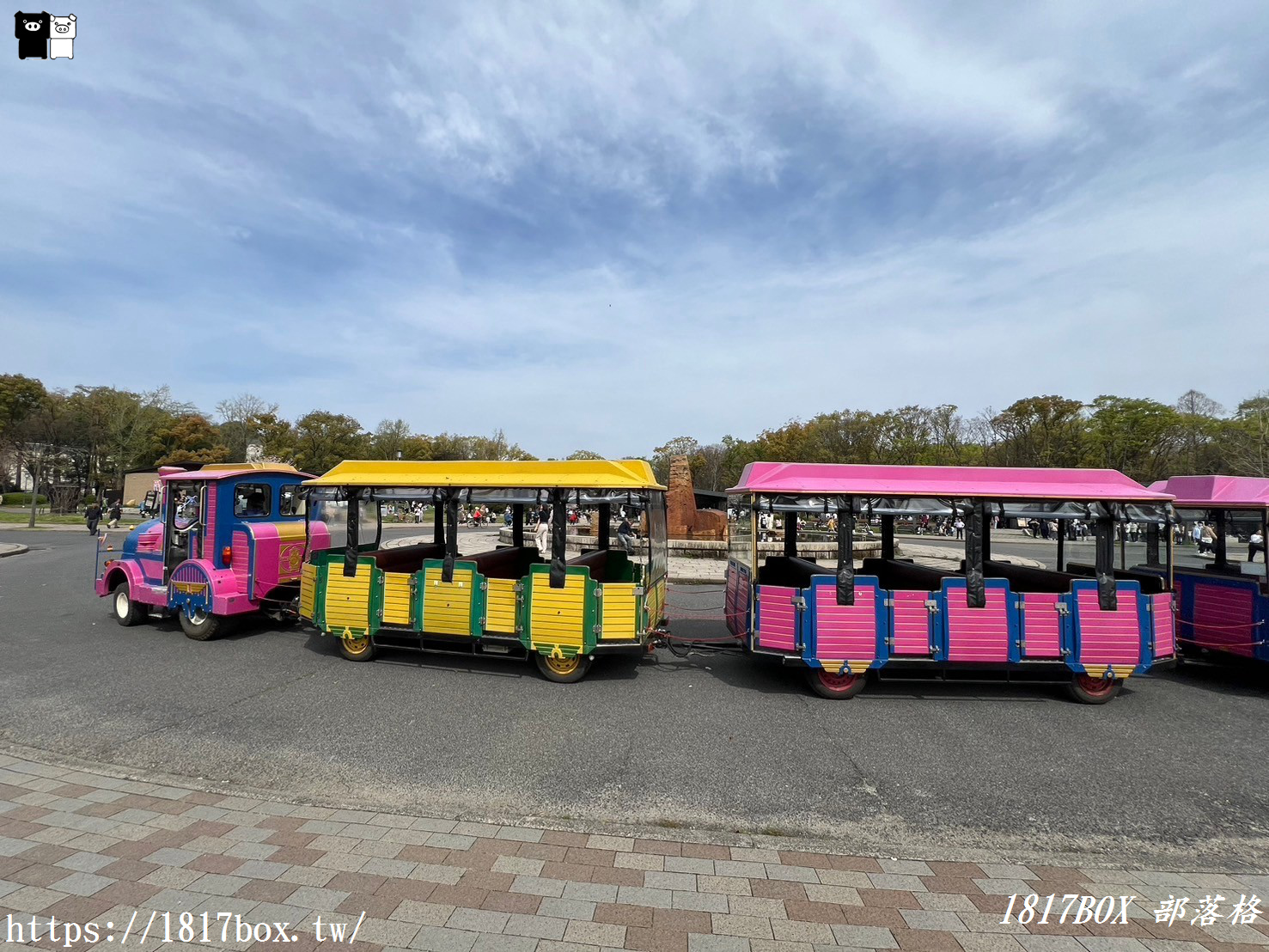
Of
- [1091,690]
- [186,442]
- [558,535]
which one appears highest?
[186,442]

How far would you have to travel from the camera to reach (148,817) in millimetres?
4141

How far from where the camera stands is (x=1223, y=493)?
7.91 metres

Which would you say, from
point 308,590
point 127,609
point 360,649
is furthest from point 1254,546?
point 127,609

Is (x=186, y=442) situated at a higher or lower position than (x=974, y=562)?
higher

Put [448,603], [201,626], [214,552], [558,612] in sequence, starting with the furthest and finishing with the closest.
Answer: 1. [214,552]
2. [201,626]
3. [448,603]
4. [558,612]

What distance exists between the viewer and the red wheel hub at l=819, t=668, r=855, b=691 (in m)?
6.87

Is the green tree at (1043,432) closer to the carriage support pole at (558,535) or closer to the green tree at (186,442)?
the carriage support pole at (558,535)

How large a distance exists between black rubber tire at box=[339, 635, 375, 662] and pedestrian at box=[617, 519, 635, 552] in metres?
3.67

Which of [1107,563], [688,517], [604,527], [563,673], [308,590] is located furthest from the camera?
[688,517]

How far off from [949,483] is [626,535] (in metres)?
4.80

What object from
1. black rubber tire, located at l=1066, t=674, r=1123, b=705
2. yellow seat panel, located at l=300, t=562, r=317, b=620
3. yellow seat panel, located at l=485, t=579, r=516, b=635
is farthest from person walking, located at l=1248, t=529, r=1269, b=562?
yellow seat panel, located at l=300, t=562, r=317, b=620

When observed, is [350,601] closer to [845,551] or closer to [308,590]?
[308,590]

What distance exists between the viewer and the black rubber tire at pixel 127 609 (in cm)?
992

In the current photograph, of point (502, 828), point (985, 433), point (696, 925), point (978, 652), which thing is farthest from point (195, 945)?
point (985, 433)
